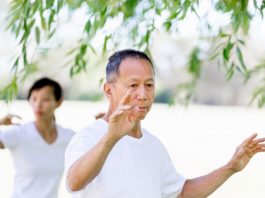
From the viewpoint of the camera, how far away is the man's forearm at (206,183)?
9.37ft

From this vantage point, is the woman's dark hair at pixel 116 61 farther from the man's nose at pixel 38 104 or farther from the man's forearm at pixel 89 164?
the man's nose at pixel 38 104

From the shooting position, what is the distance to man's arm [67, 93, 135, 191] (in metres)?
2.24

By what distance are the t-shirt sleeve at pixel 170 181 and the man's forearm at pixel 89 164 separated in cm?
50

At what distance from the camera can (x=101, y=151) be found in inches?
89.0

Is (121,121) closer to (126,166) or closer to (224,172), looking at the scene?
(126,166)

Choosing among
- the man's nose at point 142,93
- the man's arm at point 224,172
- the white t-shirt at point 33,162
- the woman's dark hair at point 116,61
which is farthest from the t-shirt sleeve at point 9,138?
the man's nose at point 142,93

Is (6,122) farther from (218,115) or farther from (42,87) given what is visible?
(218,115)

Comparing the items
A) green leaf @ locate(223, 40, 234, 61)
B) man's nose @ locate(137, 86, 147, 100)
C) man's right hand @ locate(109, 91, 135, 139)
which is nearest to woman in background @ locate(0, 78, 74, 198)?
green leaf @ locate(223, 40, 234, 61)

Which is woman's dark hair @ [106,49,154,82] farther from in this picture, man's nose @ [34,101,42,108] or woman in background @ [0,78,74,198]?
man's nose @ [34,101,42,108]

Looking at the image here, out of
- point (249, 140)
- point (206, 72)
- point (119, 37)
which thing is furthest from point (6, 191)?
point (249, 140)

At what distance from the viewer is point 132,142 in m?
2.64

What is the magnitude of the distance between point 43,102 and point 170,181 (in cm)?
201

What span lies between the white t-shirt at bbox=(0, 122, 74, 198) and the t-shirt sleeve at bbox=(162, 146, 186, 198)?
1.88m

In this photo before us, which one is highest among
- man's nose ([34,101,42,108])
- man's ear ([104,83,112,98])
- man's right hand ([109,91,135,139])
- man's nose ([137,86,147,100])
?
man's nose ([34,101,42,108])
